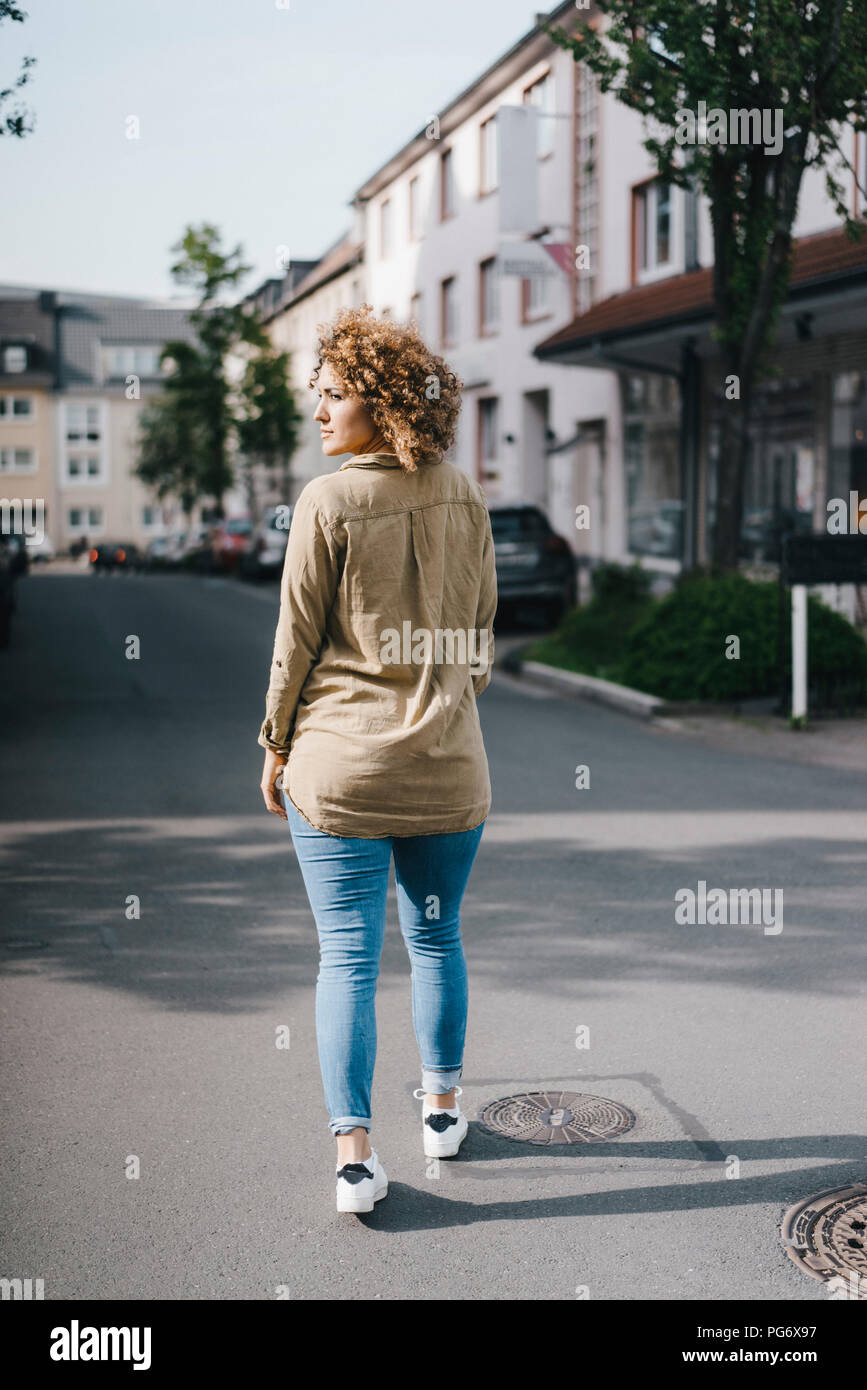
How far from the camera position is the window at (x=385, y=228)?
38531mm

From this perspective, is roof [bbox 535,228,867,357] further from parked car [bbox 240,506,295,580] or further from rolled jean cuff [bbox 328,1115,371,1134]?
rolled jean cuff [bbox 328,1115,371,1134]

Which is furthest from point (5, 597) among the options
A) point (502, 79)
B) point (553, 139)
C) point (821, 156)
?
point (502, 79)

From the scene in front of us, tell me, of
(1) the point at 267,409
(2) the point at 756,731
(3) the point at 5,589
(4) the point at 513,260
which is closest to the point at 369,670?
(2) the point at 756,731

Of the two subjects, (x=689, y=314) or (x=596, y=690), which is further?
(x=689, y=314)

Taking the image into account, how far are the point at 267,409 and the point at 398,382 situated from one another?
148ft

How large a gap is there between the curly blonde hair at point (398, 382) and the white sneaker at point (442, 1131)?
1618 millimetres

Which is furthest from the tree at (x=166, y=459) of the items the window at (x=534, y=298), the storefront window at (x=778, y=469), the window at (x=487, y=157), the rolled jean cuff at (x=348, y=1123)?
the rolled jean cuff at (x=348, y=1123)

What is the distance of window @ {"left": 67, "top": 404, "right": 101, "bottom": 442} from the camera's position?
80.1m

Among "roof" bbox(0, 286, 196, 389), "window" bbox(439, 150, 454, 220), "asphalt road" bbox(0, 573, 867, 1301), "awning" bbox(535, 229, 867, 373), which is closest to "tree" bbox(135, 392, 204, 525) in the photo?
"roof" bbox(0, 286, 196, 389)

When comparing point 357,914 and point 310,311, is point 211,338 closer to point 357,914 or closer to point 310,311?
point 310,311

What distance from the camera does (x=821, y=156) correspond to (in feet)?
42.3

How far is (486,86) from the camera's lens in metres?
29.0

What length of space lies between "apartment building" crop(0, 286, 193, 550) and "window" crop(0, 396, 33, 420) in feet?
0.17

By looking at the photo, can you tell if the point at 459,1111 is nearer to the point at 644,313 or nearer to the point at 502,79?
the point at 644,313
